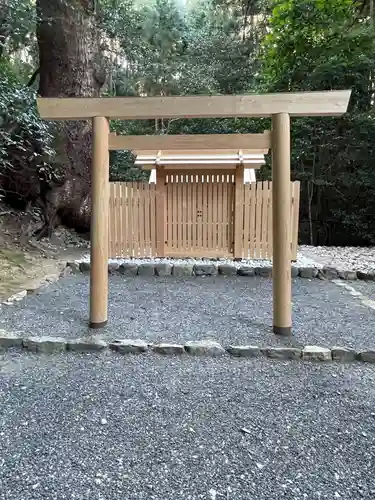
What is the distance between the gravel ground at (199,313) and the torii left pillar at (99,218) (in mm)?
210

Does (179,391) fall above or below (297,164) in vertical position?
below

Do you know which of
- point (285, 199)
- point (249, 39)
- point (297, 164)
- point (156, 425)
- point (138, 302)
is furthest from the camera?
point (249, 39)

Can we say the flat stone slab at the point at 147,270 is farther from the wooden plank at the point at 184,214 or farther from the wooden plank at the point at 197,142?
the wooden plank at the point at 197,142

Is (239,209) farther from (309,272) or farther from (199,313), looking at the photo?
(199,313)

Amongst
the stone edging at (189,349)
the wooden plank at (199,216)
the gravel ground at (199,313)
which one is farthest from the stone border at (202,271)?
the stone edging at (189,349)

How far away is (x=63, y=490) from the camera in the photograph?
3.93ft

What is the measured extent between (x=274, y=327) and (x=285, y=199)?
969 mm

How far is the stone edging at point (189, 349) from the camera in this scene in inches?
89.8

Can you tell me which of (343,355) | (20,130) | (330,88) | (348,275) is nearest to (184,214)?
(348,275)

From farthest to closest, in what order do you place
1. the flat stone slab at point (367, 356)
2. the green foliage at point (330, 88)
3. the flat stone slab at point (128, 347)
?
1. the green foliage at point (330, 88)
2. the flat stone slab at point (128, 347)
3. the flat stone slab at point (367, 356)

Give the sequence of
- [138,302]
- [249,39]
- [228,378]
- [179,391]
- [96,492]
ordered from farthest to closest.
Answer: [249,39], [138,302], [228,378], [179,391], [96,492]

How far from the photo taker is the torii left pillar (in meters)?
2.66

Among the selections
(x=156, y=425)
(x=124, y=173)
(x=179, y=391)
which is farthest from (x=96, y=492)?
(x=124, y=173)

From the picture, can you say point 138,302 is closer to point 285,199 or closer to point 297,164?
point 285,199
